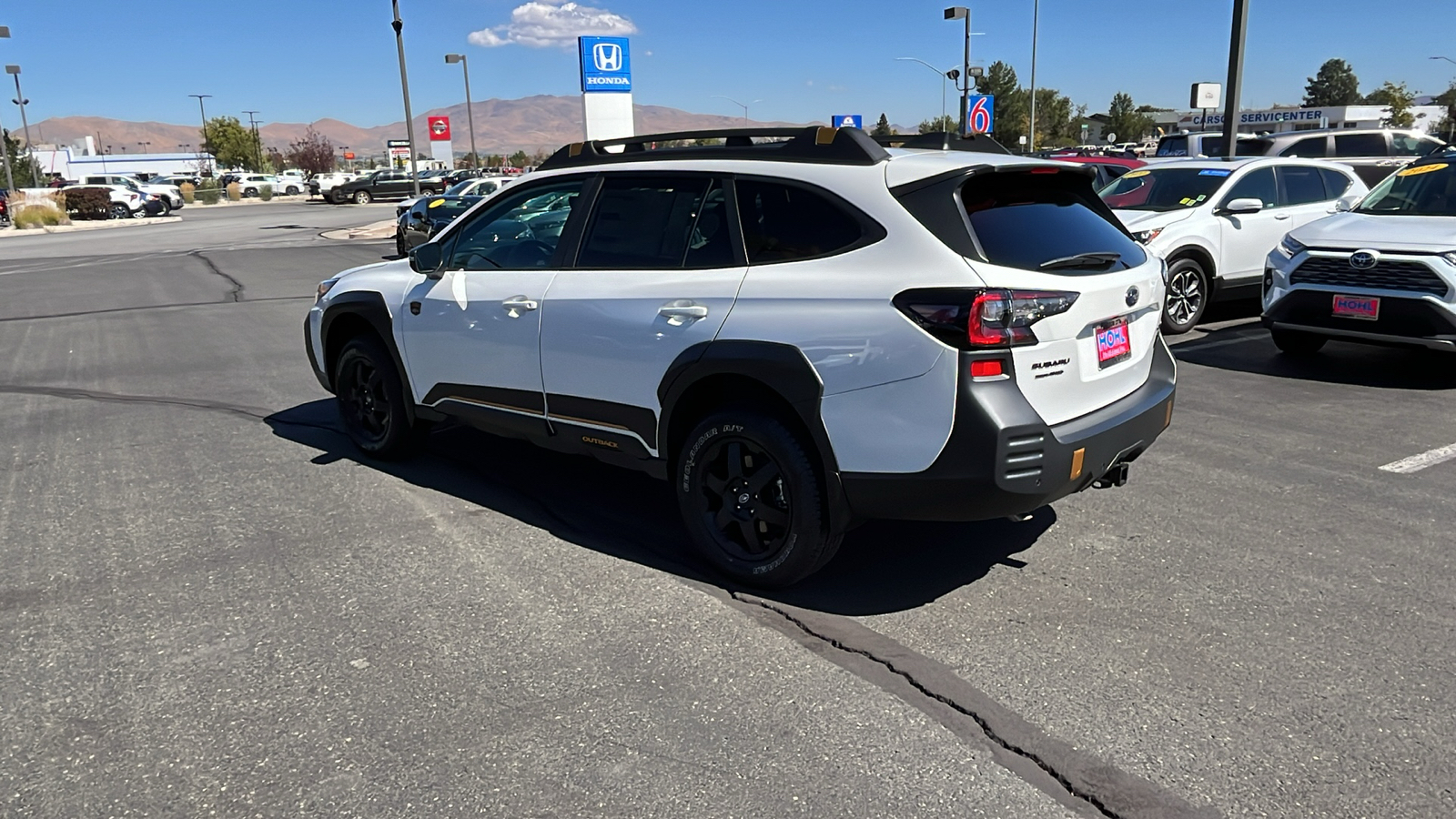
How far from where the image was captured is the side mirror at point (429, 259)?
215 inches

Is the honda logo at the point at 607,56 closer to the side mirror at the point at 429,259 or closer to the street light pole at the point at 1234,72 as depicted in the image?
the street light pole at the point at 1234,72

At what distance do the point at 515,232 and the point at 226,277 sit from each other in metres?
14.8

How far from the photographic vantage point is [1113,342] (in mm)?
4000

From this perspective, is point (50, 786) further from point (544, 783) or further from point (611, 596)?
point (611, 596)

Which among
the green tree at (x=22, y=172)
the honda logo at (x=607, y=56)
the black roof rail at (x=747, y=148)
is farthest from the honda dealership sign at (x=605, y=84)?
the green tree at (x=22, y=172)

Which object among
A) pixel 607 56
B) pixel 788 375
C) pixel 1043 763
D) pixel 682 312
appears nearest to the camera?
pixel 1043 763

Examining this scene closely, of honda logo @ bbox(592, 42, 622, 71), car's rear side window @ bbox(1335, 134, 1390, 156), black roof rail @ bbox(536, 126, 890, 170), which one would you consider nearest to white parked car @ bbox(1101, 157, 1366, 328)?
black roof rail @ bbox(536, 126, 890, 170)

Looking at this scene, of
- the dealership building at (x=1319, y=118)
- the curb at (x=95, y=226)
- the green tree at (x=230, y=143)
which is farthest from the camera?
the green tree at (x=230, y=143)

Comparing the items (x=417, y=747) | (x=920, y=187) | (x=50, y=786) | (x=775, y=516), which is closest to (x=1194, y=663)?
(x=775, y=516)

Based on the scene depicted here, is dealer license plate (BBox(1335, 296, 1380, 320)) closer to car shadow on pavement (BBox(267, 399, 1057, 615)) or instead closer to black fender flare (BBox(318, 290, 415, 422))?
car shadow on pavement (BBox(267, 399, 1057, 615))

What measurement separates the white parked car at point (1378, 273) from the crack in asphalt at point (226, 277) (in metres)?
12.9

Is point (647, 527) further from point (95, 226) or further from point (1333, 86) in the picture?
point (1333, 86)

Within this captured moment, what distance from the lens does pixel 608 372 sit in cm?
450

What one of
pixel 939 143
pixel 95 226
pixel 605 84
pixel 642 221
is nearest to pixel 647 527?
pixel 642 221
